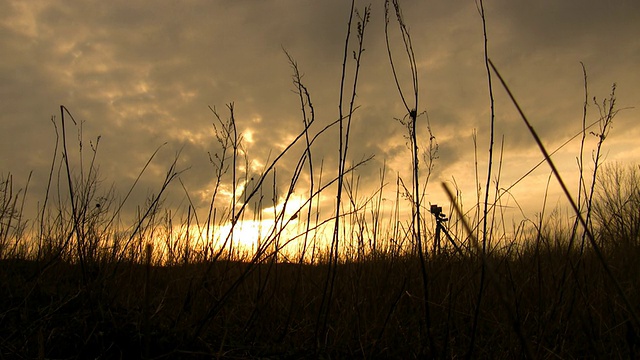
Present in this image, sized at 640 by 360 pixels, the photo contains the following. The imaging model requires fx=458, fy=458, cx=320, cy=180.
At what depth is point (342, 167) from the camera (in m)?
1.66

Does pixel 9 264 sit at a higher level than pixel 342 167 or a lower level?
lower

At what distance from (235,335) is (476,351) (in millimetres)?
1132

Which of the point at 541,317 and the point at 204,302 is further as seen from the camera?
the point at 204,302

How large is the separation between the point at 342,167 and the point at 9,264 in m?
3.28

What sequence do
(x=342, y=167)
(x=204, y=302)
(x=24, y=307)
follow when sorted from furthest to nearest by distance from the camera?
(x=204, y=302) → (x=24, y=307) → (x=342, y=167)

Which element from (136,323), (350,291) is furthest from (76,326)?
(350,291)

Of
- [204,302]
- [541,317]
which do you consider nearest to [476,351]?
[541,317]

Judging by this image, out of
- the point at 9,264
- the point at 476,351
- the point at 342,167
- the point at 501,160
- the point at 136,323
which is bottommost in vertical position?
the point at 476,351

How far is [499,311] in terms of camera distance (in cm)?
277

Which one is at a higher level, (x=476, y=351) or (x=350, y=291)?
(x=350, y=291)

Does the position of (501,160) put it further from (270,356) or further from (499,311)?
(270,356)

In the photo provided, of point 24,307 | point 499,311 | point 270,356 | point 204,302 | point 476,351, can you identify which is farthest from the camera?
point 499,311

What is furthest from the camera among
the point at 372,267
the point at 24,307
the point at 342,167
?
the point at 372,267

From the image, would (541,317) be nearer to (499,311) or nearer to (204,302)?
(499,311)
